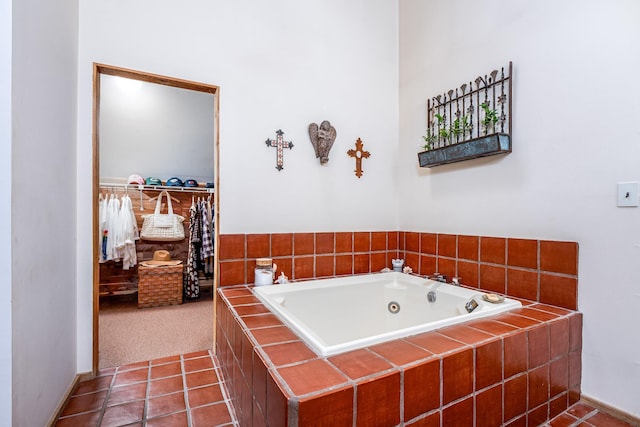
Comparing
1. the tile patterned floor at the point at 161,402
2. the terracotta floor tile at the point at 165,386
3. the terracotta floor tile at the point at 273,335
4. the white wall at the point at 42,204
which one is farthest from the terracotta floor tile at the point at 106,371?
the terracotta floor tile at the point at 273,335

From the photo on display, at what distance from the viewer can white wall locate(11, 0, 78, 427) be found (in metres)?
1.00

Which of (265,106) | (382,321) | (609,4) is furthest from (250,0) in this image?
A: (382,321)

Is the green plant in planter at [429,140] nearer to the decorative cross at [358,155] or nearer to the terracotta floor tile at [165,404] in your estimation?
the decorative cross at [358,155]

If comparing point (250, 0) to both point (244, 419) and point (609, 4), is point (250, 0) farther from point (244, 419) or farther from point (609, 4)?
point (244, 419)

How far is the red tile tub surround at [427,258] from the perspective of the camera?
4.93 ft

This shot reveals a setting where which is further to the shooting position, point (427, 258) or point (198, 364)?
point (427, 258)

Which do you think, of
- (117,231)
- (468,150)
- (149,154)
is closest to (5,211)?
(468,150)

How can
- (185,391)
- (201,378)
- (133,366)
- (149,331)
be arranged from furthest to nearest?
(149,331), (133,366), (201,378), (185,391)

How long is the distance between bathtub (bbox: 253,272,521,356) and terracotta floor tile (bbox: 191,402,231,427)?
50 cm

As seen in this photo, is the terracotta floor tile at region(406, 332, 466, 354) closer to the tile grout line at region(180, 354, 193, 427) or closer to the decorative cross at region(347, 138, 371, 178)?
the tile grout line at region(180, 354, 193, 427)

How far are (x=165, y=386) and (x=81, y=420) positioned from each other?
0.35 meters

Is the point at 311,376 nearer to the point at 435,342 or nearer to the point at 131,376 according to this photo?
the point at 435,342

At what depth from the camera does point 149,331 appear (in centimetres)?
244

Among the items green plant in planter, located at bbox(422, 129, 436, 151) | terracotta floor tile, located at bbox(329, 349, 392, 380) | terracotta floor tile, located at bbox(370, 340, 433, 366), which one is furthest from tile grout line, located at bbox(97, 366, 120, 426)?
green plant in planter, located at bbox(422, 129, 436, 151)
